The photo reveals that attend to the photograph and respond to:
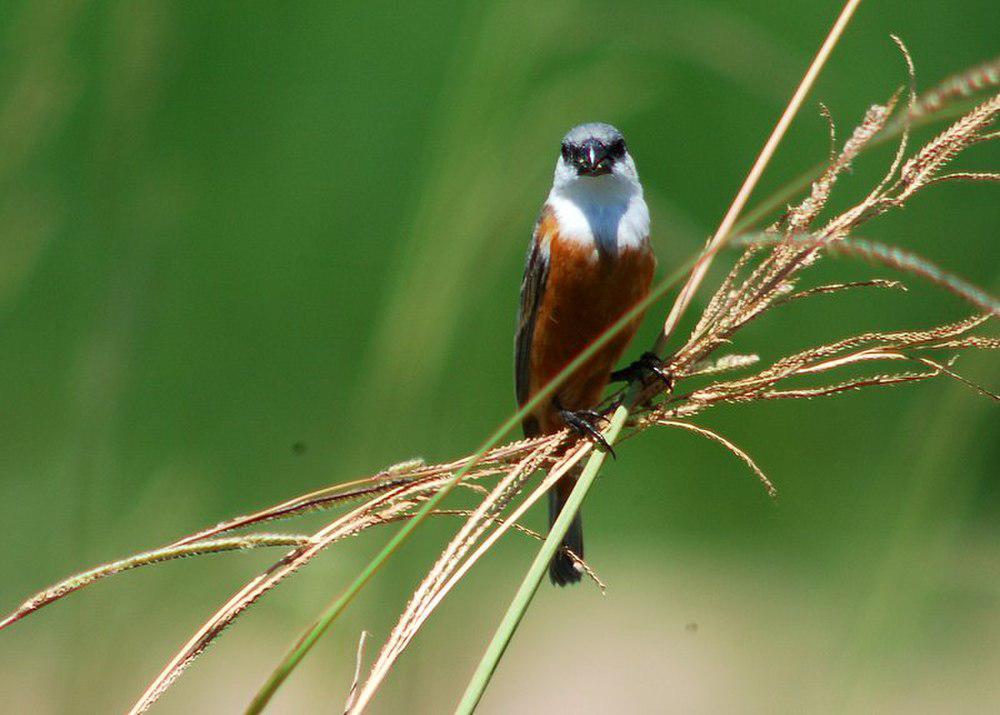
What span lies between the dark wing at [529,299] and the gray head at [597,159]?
15 centimetres

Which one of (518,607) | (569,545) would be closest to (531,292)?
(569,545)

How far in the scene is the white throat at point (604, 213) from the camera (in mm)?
2797

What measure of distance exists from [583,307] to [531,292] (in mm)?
209

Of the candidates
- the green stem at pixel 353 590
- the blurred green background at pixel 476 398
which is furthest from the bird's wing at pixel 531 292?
the green stem at pixel 353 590

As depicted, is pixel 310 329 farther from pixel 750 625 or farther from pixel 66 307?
pixel 750 625

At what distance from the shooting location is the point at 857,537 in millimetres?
7672

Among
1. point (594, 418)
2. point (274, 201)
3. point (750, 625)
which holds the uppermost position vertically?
point (274, 201)

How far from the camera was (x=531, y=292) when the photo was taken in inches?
118

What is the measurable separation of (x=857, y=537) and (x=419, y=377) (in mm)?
6208

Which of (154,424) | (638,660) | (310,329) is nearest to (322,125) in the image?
(310,329)

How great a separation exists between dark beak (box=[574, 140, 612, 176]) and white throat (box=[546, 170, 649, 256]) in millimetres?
50

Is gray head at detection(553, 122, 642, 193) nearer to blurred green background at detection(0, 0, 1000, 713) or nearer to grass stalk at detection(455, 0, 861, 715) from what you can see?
blurred green background at detection(0, 0, 1000, 713)

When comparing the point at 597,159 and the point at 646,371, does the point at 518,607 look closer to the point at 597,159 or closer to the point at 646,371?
the point at 646,371

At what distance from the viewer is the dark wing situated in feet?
9.70
